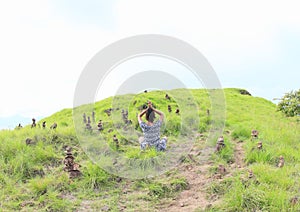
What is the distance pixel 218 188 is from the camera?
6.12 meters

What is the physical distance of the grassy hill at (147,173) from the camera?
225 inches

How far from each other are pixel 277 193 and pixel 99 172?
353cm

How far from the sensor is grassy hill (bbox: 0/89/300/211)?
18.8ft

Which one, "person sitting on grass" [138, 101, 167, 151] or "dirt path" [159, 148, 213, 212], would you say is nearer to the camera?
"dirt path" [159, 148, 213, 212]

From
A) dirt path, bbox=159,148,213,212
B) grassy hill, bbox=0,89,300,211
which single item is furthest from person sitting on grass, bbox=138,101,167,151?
dirt path, bbox=159,148,213,212

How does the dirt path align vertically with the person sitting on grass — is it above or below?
below

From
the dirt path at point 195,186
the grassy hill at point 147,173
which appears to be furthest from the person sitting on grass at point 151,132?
the dirt path at point 195,186

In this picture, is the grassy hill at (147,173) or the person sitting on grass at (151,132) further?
the person sitting on grass at (151,132)

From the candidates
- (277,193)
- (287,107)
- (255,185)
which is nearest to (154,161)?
(255,185)

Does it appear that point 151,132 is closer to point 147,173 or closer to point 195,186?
point 147,173

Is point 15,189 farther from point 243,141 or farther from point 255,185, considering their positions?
point 243,141

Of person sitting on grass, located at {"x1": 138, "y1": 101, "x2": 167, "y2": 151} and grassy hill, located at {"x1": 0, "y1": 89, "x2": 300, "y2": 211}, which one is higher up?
person sitting on grass, located at {"x1": 138, "y1": 101, "x2": 167, "y2": 151}

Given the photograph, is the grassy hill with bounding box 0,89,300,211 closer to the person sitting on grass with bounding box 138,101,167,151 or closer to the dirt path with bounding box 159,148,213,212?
the dirt path with bounding box 159,148,213,212

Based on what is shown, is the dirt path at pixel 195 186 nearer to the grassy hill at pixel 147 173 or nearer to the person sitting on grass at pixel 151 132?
the grassy hill at pixel 147 173
